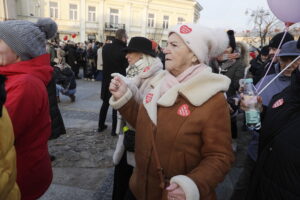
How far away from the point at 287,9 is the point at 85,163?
3.26 meters

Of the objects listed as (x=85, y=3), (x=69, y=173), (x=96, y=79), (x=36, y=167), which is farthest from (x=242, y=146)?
(x=85, y=3)

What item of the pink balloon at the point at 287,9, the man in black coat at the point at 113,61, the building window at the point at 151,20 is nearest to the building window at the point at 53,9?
the building window at the point at 151,20

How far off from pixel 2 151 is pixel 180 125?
0.97 meters

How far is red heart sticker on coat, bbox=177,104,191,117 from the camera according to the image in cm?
152

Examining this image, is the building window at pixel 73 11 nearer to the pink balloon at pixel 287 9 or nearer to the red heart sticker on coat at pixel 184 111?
the pink balloon at pixel 287 9

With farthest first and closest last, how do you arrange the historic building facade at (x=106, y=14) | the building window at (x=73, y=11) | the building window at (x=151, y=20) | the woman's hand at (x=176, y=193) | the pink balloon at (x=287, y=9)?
A: the building window at (x=151, y=20), the building window at (x=73, y=11), the historic building facade at (x=106, y=14), the pink balloon at (x=287, y=9), the woman's hand at (x=176, y=193)

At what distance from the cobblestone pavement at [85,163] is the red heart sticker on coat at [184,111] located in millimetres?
1938

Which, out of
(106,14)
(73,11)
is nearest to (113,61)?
(73,11)

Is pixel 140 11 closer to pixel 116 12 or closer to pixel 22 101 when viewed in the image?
pixel 116 12

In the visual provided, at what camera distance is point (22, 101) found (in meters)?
1.52

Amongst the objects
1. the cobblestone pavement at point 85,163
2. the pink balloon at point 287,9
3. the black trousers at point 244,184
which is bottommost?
the cobblestone pavement at point 85,163

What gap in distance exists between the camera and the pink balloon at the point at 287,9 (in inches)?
79.2

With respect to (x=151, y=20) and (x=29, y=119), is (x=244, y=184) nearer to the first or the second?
(x=29, y=119)

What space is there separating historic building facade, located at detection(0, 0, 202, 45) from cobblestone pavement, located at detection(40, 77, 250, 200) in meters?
28.2
